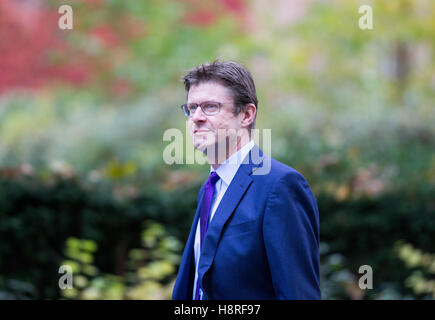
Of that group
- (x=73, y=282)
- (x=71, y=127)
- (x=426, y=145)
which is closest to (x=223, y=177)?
(x=73, y=282)

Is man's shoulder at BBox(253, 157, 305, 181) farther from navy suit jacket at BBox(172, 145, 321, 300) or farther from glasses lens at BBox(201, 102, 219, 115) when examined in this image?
glasses lens at BBox(201, 102, 219, 115)

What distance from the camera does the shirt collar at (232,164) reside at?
247cm

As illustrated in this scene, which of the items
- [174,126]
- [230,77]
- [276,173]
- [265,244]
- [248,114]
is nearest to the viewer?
[265,244]

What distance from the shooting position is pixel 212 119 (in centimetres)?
240

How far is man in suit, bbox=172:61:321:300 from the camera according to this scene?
2.15 meters

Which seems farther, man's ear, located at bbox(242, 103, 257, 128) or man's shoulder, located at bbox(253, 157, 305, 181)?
man's ear, located at bbox(242, 103, 257, 128)

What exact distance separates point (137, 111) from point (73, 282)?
5223 mm

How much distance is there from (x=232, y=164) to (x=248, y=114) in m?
0.26

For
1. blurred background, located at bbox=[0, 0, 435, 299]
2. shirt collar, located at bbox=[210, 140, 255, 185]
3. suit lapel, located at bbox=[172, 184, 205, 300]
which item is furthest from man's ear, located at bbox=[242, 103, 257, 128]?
blurred background, located at bbox=[0, 0, 435, 299]

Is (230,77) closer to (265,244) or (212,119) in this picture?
(212,119)

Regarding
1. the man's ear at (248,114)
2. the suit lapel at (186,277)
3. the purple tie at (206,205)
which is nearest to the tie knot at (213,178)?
the purple tie at (206,205)

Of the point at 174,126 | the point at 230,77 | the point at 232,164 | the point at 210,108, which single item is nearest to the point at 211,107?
the point at 210,108

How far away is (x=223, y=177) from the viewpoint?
248 centimetres

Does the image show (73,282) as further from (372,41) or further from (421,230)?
(372,41)
